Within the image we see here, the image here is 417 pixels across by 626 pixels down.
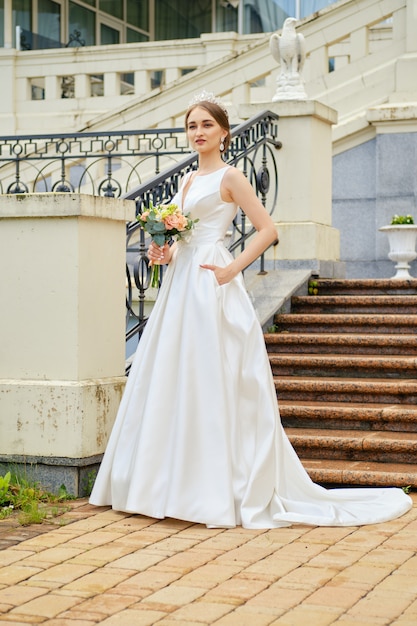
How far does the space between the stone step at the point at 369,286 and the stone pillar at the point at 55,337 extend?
11.2ft

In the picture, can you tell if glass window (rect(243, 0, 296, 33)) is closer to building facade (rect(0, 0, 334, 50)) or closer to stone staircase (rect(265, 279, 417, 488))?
building facade (rect(0, 0, 334, 50))

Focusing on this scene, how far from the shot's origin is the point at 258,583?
459 cm

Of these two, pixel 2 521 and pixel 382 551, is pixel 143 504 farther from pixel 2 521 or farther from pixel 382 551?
pixel 382 551

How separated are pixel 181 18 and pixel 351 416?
14634mm

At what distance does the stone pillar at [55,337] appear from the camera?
6.36 m

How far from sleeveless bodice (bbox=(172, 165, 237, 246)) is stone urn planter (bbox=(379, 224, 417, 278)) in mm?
5699

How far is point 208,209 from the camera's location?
6113 millimetres

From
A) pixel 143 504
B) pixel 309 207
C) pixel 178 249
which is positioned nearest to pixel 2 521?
pixel 143 504

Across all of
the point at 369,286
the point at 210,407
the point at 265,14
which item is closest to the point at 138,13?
the point at 265,14

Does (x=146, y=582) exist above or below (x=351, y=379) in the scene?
below

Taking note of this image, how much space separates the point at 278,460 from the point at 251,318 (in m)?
0.71

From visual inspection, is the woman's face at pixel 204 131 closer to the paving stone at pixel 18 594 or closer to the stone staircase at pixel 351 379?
the stone staircase at pixel 351 379

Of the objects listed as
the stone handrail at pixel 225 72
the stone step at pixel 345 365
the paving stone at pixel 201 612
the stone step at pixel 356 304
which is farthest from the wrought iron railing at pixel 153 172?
the paving stone at pixel 201 612

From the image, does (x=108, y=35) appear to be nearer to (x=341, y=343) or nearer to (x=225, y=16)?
(x=225, y=16)
